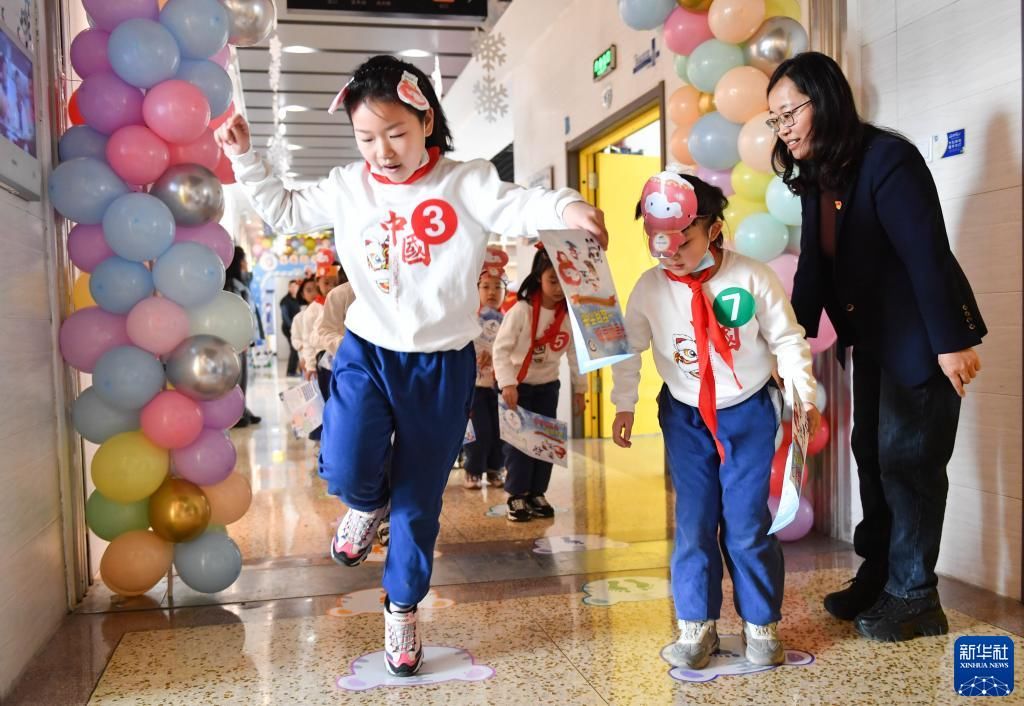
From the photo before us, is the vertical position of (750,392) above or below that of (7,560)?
above

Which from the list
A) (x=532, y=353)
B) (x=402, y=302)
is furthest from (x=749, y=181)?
(x=402, y=302)

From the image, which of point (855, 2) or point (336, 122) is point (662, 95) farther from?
point (336, 122)

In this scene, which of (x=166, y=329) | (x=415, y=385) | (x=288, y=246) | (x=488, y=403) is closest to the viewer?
(x=415, y=385)

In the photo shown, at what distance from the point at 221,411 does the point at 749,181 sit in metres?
1.98

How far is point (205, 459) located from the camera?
103 inches

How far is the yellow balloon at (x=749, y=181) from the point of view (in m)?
3.15

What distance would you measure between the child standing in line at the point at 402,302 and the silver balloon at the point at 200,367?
0.61 metres

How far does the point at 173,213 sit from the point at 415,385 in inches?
41.6

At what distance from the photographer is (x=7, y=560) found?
6.68 feet

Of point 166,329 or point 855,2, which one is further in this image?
point 855,2

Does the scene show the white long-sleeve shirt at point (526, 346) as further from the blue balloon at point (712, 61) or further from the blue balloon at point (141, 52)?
the blue balloon at point (141, 52)

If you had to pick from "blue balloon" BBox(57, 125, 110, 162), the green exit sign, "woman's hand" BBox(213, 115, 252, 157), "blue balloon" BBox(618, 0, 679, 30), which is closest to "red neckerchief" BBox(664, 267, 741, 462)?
"woman's hand" BBox(213, 115, 252, 157)

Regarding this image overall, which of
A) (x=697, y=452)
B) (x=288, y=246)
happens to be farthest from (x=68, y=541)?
(x=288, y=246)

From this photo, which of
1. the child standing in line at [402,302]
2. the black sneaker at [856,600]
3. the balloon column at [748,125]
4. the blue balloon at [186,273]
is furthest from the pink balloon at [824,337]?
the blue balloon at [186,273]
